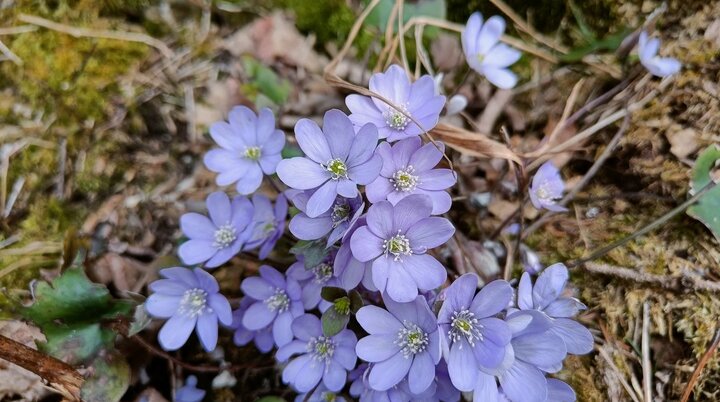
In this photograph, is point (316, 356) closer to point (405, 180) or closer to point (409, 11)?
point (405, 180)

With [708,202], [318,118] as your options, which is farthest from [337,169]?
[708,202]

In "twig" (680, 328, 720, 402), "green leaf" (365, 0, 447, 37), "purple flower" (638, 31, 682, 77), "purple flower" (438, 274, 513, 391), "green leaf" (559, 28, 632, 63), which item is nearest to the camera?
"purple flower" (438, 274, 513, 391)

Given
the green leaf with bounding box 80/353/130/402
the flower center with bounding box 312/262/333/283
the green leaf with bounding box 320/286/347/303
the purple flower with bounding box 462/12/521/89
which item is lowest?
the green leaf with bounding box 80/353/130/402

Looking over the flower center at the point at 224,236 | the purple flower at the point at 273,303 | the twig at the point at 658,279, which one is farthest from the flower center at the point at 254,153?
the twig at the point at 658,279

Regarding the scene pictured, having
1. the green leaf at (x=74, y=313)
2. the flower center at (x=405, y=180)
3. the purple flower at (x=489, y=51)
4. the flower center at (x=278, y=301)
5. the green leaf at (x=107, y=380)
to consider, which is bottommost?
the green leaf at (x=107, y=380)

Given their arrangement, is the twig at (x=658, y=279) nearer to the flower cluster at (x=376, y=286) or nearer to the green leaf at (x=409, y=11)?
the flower cluster at (x=376, y=286)

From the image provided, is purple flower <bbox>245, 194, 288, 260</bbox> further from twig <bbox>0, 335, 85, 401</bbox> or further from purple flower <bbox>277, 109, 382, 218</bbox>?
twig <bbox>0, 335, 85, 401</bbox>

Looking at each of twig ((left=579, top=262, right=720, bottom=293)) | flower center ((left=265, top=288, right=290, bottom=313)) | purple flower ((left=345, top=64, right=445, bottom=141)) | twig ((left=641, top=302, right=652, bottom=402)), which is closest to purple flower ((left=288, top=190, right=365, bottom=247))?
purple flower ((left=345, top=64, right=445, bottom=141))
